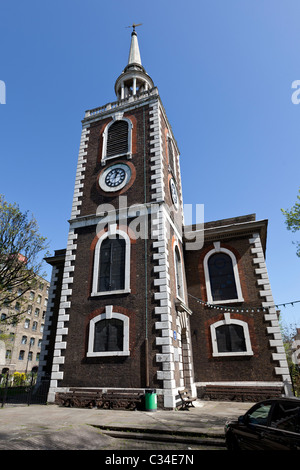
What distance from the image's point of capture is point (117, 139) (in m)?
19.5

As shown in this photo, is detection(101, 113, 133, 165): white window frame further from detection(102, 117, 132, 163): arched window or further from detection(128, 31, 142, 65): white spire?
Answer: detection(128, 31, 142, 65): white spire

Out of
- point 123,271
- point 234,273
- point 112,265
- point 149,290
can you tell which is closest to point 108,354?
point 149,290

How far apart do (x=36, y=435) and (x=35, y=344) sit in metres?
47.9

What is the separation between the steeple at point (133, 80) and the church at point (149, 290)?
4.31 m

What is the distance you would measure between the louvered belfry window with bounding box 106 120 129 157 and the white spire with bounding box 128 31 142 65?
1044 centimetres

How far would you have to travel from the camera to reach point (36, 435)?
6922 mm

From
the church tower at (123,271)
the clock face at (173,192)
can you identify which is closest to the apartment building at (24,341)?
the church tower at (123,271)

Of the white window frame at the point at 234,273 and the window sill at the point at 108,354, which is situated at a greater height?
the white window frame at the point at 234,273

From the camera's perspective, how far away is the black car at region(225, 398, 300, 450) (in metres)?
4.30

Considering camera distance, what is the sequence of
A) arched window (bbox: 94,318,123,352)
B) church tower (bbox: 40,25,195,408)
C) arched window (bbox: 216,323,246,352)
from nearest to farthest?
church tower (bbox: 40,25,195,408)
arched window (bbox: 94,318,123,352)
arched window (bbox: 216,323,246,352)

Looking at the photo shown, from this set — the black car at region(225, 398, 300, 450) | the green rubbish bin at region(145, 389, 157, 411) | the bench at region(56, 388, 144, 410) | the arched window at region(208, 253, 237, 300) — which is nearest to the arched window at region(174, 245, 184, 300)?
the arched window at region(208, 253, 237, 300)

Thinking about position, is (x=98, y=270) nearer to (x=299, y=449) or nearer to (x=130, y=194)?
(x=130, y=194)

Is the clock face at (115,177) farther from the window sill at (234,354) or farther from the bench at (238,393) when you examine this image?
the bench at (238,393)

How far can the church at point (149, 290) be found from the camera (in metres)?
12.9
